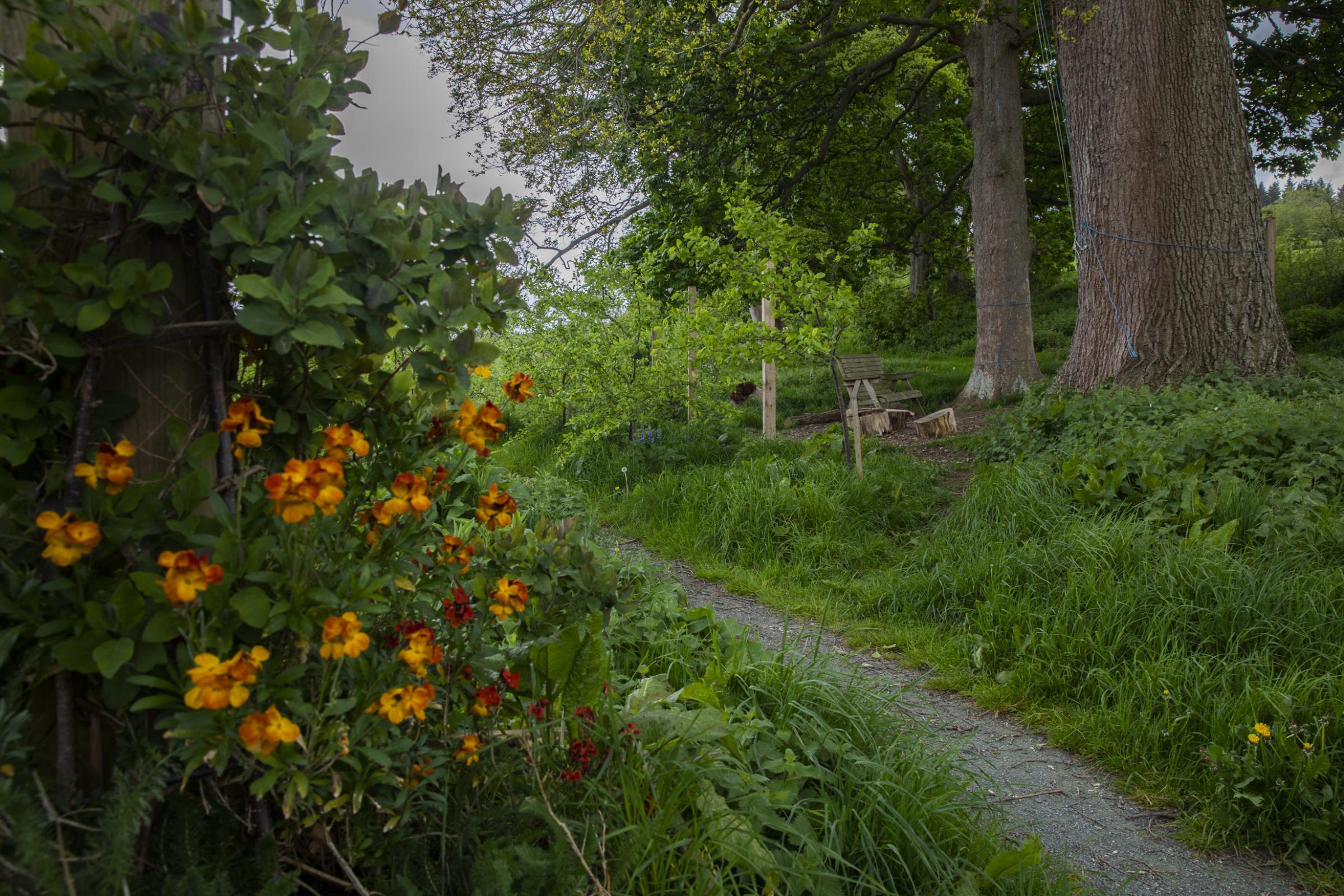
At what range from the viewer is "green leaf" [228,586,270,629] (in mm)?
1119

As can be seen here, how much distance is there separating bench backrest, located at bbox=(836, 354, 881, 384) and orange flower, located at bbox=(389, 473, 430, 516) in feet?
20.9

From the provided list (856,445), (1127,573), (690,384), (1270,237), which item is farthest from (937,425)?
(1127,573)

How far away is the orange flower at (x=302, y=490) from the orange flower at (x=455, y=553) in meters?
0.46

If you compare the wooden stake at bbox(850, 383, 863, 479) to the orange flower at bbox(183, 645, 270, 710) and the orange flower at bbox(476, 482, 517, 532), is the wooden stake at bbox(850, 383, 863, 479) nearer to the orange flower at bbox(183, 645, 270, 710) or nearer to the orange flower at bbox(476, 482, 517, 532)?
the orange flower at bbox(476, 482, 517, 532)

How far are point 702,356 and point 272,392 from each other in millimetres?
6072

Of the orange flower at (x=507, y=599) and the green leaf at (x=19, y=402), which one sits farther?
the orange flower at (x=507, y=599)

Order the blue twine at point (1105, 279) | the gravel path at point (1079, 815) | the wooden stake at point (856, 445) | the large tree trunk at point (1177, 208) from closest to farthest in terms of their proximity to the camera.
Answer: the gravel path at point (1079, 815)
the wooden stake at point (856, 445)
the large tree trunk at point (1177, 208)
the blue twine at point (1105, 279)

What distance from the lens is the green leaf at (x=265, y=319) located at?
1.14 m

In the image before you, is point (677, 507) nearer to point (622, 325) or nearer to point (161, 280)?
point (622, 325)

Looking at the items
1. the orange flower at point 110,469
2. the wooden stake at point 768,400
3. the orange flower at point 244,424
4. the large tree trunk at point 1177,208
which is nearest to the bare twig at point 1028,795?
the orange flower at point 244,424

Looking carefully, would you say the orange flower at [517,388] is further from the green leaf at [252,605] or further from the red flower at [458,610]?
the green leaf at [252,605]

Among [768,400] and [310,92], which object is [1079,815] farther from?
[768,400]

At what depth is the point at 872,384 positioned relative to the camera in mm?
11141

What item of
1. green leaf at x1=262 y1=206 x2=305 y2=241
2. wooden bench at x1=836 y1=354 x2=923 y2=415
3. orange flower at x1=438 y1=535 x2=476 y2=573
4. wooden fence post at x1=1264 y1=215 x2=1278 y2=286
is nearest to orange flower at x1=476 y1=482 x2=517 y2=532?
orange flower at x1=438 y1=535 x2=476 y2=573
